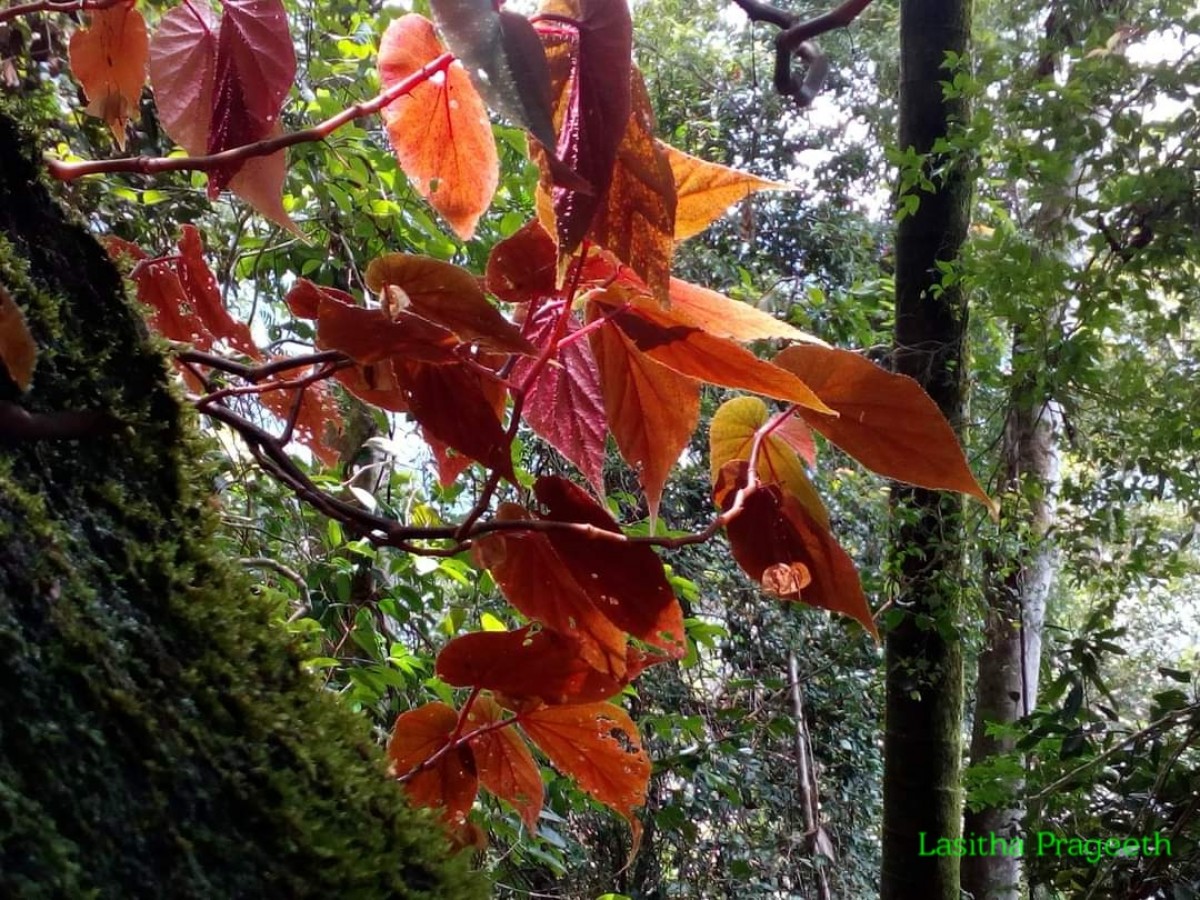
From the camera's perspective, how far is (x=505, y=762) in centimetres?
46

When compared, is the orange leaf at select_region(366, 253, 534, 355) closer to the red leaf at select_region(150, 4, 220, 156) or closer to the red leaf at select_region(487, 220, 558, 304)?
the red leaf at select_region(487, 220, 558, 304)

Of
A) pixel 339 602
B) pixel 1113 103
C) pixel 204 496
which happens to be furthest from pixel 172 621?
pixel 1113 103

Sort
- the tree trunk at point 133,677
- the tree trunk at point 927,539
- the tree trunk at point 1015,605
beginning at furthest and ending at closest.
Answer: the tree trunk at point 1015,605 < the tree trunk at point 927,539 < the tree trunk at point 133,677

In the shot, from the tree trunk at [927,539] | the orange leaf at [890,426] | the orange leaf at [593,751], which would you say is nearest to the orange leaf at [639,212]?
the orange leaf at [890,426]

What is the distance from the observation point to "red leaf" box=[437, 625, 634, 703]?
38 cm

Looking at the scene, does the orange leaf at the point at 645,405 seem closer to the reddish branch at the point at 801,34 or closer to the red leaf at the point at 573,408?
the red leaf at the point at 573,408

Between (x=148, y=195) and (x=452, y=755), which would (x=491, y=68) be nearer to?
(x=452, y=755)

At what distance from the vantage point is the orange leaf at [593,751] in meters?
0.42

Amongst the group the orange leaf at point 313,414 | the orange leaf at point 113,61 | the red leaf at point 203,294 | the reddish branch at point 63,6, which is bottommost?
the orange leaf at point 313,414

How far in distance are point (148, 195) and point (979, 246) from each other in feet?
3.33

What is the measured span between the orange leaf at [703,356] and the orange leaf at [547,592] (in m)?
0.10

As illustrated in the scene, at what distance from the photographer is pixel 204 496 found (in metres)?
0.30

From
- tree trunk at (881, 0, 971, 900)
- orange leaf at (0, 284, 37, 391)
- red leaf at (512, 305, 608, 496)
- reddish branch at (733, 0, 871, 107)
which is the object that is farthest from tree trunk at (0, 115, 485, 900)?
tree trunk at (881, 0, 971, 900)

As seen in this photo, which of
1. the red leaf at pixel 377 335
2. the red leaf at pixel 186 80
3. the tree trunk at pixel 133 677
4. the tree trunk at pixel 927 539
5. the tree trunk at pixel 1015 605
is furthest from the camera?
the tree trunk at pixel 1015 605
